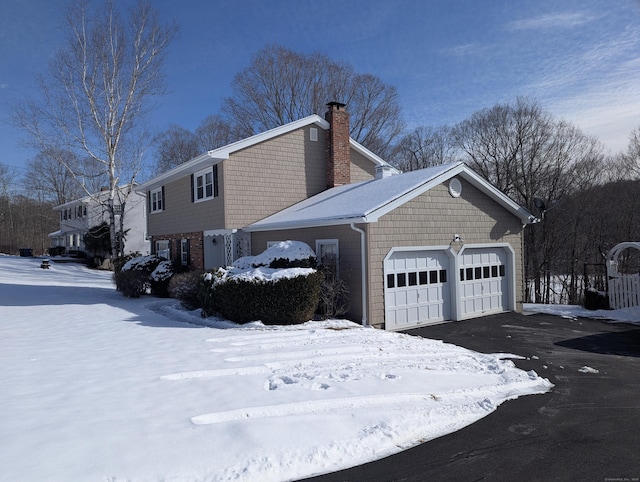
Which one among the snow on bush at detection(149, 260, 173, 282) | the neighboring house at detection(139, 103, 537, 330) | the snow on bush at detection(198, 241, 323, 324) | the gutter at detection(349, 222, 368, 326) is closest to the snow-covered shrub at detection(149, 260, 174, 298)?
the snow on bush at detection(149, 260, 173, 282)

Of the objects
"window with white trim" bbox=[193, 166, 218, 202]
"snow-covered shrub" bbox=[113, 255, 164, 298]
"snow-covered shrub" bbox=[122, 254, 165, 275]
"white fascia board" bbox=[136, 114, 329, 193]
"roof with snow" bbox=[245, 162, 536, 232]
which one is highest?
"white fascia board" bbox=[136, 114, 329, 193]

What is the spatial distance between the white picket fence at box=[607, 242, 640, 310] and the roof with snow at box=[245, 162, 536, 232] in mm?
3356

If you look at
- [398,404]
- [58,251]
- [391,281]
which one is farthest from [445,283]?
[58,251]

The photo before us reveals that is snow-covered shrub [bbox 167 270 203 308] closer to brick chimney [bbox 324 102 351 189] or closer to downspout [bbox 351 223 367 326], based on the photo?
downspout [bbox 351 223 367 326]

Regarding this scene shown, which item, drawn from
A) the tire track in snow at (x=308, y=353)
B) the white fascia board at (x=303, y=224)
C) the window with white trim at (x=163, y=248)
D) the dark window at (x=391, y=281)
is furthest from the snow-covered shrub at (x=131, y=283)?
the tire track in snow at (x=308, y=353)

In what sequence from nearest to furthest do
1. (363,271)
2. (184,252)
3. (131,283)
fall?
(363,271) → (131,283) → (184,252)

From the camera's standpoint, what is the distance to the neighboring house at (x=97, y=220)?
1425 inches

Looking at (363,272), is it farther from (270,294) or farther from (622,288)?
(622,288)

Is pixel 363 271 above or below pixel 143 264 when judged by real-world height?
below

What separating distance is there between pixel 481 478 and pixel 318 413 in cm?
200

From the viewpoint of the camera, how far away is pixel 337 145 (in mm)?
17438

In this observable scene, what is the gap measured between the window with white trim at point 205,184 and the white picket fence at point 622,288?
1383cm

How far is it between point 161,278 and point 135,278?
3.47 ft

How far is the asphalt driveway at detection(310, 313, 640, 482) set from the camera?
4270 mm
